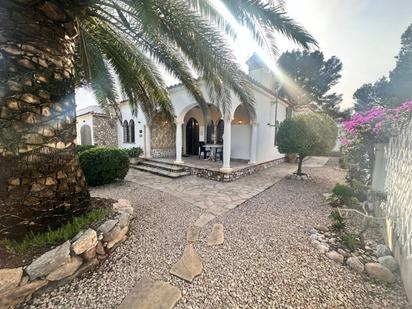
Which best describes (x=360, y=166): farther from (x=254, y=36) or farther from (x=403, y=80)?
(x=403, y=80)

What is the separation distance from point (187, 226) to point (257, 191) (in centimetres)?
356

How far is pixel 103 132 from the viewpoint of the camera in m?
16.4

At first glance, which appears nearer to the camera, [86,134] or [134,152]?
[134,152]

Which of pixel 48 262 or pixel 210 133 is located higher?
pixel 210 133

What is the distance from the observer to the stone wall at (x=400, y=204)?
2.48 metres

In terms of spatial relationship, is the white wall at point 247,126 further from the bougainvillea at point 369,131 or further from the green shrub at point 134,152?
the bougainvillea at point 369,131

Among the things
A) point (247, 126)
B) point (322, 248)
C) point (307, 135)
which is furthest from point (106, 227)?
point (247, 126)

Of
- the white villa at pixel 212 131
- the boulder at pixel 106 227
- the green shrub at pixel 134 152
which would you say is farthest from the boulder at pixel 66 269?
the green shrub at pixel 134 152

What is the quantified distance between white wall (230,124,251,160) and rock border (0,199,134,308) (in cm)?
925

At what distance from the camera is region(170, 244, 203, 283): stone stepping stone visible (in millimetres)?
2736

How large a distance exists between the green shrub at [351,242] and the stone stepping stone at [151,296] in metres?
3.02

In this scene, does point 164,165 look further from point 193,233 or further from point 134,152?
point 193,233

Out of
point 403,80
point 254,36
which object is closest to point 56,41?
point 254,36

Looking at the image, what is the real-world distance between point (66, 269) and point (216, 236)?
2435 mm
